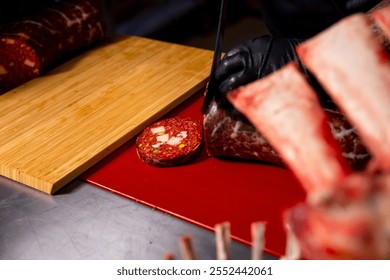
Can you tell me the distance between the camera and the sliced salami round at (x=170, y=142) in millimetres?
1391

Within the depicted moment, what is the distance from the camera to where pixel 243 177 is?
1334 mm

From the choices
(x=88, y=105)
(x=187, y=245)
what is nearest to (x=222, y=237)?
(x=187, y=245)

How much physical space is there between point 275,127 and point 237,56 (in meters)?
0.65

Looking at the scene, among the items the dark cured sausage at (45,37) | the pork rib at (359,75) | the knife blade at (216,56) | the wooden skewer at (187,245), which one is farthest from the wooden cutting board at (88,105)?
the pork rib at (359,75)

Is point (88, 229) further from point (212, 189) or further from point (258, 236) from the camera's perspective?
point (258, 236)

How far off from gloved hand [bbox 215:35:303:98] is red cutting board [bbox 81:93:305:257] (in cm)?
24

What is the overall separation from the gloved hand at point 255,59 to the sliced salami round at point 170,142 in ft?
0.70

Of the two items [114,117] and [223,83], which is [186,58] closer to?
[114,117]

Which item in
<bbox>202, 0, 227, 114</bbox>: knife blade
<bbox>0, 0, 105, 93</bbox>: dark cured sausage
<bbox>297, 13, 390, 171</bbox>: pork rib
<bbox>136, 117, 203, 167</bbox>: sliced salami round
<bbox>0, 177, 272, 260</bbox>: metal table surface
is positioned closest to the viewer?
<bbox>297, 13, 390, 171</bbox>: pork rib

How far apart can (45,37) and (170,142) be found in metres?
0.95

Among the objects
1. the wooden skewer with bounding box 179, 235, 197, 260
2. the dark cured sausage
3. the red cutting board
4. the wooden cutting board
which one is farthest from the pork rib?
the dark cured sausage

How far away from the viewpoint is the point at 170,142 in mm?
1449

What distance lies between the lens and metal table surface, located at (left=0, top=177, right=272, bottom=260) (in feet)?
3.66

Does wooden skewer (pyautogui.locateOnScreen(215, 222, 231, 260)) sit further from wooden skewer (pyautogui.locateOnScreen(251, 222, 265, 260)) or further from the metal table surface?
the metal table surface
